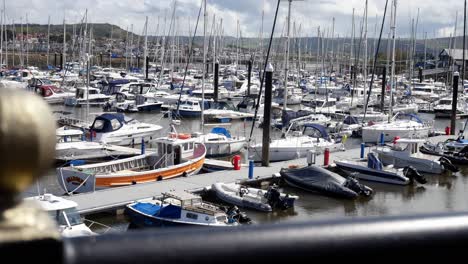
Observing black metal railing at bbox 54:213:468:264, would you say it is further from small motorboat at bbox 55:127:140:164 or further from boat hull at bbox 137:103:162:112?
boat hull at bbox 137:103:162:112

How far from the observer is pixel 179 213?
18.2 metres

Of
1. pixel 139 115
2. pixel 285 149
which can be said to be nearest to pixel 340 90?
pixel 139 115

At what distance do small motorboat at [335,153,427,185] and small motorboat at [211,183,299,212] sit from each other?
18.3 ft

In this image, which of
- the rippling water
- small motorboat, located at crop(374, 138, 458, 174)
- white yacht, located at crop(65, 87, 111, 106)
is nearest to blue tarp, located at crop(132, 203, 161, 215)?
the rippling water

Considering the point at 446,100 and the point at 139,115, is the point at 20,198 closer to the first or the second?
the point at 139,115

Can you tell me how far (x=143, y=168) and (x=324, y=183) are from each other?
24.2 ft

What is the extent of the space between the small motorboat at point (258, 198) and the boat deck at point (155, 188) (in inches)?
53.6

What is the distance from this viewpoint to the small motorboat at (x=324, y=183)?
23297 millimetres

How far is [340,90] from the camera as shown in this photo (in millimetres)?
70438

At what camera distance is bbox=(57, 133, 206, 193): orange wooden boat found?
21.4m

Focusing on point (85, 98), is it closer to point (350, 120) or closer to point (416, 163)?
point (350, 120)

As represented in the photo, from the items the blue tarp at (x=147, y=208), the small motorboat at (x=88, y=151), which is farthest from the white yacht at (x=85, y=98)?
the blue tarp at (x=147, y=208)

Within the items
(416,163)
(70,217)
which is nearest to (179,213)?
(70,217)

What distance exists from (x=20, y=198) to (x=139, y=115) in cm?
5331
